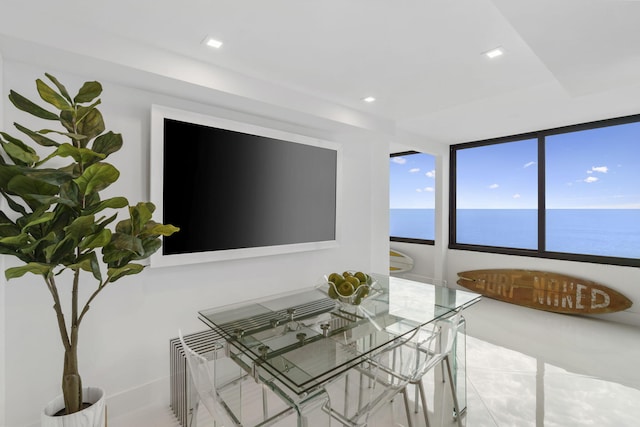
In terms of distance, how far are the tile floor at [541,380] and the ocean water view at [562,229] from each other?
96 centimetres

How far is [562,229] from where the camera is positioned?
438cm

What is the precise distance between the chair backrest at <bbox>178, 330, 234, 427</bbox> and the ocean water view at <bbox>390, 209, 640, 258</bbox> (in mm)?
4774

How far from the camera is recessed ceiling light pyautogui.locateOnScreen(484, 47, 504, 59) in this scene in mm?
2116

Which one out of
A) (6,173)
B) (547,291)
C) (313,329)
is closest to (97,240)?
(6,173)

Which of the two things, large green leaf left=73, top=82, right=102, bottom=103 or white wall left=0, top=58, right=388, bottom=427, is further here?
white wall left=0, top=58, right=388, bottom=427

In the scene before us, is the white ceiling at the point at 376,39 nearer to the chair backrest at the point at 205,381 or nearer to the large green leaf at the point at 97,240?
the large green leaf at the point at 97,240

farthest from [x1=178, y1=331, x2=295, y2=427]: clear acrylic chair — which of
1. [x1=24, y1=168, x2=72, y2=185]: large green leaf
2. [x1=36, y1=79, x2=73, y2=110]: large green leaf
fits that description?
[x1=36, y1=79, x2=73, y2=110]: large green leaf

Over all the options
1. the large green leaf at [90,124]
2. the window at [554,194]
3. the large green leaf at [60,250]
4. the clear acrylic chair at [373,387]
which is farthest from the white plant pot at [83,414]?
the window at [554,194]

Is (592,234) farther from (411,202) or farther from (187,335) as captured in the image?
(187,335)

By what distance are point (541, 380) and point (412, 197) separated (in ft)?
13.9

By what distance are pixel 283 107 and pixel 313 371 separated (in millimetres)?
2118

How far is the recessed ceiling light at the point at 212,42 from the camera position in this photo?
199cm

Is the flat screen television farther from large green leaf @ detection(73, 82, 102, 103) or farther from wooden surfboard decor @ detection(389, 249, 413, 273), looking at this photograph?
wooden surfboard decor @ detection(389, 249, 413, 273)

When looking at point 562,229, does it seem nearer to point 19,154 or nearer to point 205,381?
point 205,381
